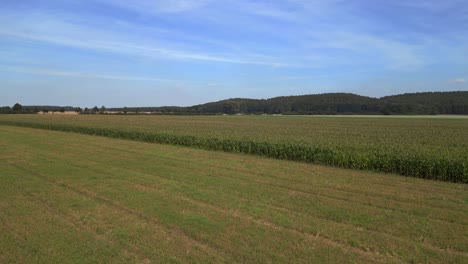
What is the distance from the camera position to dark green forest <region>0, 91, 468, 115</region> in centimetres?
10981

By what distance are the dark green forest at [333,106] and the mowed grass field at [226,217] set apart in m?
106

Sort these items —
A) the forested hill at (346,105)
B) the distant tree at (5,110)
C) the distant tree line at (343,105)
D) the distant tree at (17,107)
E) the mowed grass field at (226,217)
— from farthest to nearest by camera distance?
the distant tree at (17,107), the distant tree at (5,110), the forested hill at (346,105), the distant tree line at (343,105), the mowed grass field at (226,217)

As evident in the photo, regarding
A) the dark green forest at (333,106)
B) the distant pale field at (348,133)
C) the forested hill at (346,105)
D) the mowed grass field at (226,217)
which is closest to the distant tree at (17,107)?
the dark green forest at (333,106)

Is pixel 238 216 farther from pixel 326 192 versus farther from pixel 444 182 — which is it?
pixel 444 182

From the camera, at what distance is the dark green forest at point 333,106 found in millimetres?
109812

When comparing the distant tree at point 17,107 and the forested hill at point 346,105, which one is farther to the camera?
the distant tree at point 17,107

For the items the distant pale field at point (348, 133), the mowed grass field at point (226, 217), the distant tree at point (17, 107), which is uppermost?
the distant tree at point (17, 107)

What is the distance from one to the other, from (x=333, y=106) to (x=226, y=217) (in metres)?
137

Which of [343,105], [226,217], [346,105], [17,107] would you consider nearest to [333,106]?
[343,105]

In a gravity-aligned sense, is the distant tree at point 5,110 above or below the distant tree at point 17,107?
below

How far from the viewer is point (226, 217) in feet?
26.7

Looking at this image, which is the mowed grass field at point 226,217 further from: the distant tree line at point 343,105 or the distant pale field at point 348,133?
the distant tree line at point 343,105

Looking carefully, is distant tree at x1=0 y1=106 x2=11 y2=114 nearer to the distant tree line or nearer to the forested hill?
the distant tree line

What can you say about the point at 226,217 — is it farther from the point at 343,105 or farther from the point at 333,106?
the point at 333,106
